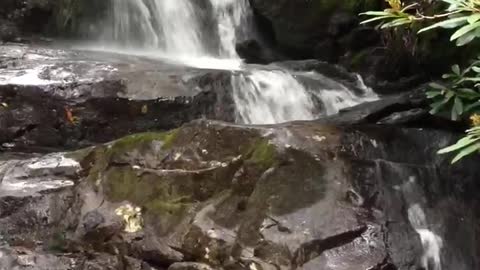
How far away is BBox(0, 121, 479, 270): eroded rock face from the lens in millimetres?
3727

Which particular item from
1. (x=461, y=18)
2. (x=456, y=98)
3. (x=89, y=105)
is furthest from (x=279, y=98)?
(x=461, y=18)

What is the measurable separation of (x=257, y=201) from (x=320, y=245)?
509mm

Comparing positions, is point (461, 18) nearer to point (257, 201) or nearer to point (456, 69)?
point (456, 69)

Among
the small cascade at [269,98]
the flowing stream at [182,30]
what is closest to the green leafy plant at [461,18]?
the small cascade at [269,98]

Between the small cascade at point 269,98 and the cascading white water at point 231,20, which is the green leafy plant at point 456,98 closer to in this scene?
the small cascade at point 269,98

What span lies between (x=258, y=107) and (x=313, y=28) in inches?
99.3

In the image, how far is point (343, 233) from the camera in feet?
12.1

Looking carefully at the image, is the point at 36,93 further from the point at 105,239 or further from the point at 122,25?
the point at 122,25

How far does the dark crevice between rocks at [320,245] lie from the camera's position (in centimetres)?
359

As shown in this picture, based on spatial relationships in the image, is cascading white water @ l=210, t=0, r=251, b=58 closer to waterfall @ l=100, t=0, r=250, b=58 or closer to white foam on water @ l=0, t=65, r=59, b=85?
waterfall @ l=100, t=0, r=250, b=58

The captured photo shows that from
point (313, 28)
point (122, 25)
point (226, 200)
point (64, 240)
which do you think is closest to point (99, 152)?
point (64, 240)

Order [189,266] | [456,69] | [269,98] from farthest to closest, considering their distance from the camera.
Result: 1. [269,98]
2. [456,69]
3. [189,266]

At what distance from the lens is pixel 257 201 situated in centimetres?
391

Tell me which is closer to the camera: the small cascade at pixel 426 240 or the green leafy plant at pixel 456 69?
the green leafy plant at pixel 456 69
